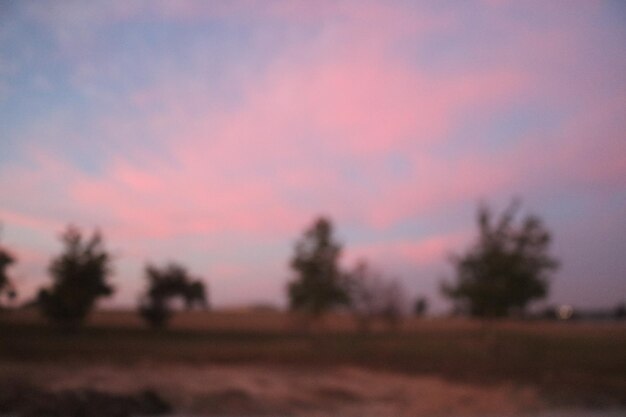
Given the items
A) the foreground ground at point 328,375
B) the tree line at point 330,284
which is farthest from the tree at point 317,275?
the foreground ground at point 328,375

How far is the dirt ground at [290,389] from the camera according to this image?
13898 mm

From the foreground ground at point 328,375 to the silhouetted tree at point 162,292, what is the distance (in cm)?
915

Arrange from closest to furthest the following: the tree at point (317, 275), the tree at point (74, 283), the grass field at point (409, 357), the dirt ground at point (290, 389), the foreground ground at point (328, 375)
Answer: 1. the dirt ground at point (290, 389)
2. the foreground ground at point (328, 375)
3. the grass field at point (409, 357)
4. the tree at point (74, 283)
5. the tree at point (317, 275)

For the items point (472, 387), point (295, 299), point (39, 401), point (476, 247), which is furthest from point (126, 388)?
point (295, 299)

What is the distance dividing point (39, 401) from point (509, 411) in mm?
9617

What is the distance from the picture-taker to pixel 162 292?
42.8m

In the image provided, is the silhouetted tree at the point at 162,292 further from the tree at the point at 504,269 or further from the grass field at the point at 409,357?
the tree at the point at 504,269

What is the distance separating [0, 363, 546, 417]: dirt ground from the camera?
13.9 metres

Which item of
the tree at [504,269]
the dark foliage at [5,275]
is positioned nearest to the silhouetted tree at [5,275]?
the dark foliage at [5,275]

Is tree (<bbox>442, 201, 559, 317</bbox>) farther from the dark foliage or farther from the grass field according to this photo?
the dark foliage

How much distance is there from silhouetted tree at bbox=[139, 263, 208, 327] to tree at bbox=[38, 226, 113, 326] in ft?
22.8

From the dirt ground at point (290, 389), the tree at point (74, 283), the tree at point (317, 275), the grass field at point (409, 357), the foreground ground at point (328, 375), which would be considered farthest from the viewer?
the tree at point (317, 275)

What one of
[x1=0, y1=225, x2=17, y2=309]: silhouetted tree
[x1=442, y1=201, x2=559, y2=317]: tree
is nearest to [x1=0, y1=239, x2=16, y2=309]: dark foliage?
[x1=0, y1=225, x2=17, y2=309]: silhouetted tree

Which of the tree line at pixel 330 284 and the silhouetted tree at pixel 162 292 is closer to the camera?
the tree line at pixel 330 284
